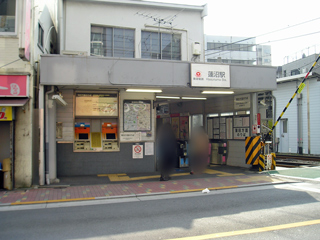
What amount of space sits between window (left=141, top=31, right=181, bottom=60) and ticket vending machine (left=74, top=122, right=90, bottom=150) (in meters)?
4.93

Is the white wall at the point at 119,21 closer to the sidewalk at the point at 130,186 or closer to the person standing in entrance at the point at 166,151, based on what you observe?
Answer: the person standing in entrance at the point at 166,151

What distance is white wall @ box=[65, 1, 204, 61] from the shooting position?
13.5 meters

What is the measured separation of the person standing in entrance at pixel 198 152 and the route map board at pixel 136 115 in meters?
2.05

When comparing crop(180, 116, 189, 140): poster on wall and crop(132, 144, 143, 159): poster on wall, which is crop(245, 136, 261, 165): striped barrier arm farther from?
crop(132, 144, 143, 159): poster on wall

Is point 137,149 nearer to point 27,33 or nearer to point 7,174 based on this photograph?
point 7,174

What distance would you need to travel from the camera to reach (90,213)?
22.0 ft

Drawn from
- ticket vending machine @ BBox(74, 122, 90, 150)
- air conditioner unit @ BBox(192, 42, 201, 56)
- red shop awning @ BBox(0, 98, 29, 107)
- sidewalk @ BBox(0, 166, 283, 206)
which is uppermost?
air conditioner unit @ BBox(192, 42, 201, 56)

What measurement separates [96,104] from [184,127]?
5694 mm

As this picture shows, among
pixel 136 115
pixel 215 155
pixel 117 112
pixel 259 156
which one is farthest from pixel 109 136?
pixel 259 156

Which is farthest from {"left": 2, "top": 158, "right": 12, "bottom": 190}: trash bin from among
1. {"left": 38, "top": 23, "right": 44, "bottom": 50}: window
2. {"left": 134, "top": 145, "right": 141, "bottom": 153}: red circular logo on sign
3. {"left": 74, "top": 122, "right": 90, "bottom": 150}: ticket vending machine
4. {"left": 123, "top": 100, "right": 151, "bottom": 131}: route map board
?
{"left": 134, "top": 145, "right": 141, "bottom": 153}: red circular logo on sign

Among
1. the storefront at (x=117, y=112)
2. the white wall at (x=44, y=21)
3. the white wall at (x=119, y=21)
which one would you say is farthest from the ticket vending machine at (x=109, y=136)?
the white wall at (x=44, y=21)

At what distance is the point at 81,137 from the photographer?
12.0 m

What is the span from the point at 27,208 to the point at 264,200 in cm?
620

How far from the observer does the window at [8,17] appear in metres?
9.62
